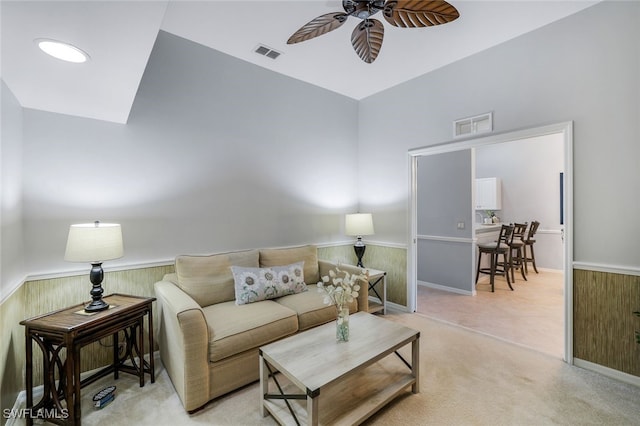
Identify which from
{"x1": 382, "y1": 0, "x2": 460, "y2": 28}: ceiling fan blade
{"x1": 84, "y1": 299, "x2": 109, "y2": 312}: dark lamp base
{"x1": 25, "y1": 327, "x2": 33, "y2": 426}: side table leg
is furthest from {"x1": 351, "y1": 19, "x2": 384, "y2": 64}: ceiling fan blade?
{"x1": 25, "y1": 327, "x2": 33, "y2": 426}: side table leg

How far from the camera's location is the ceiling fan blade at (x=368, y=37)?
1.97 meters

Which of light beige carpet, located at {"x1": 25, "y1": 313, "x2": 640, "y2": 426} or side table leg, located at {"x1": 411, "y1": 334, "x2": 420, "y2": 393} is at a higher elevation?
side table leg, located at {"x1": 411, "y1": 334, "x2": 420, "y2": 393}

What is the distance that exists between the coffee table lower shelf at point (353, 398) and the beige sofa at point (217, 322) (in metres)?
0.38

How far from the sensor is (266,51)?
9.92 feet

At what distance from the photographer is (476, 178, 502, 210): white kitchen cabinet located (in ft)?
21.6

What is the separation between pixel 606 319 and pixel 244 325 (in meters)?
2.96

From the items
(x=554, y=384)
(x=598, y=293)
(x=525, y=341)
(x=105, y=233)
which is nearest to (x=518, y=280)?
(x=525, y=341)

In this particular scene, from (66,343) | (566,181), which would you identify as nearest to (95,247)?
(66,343)

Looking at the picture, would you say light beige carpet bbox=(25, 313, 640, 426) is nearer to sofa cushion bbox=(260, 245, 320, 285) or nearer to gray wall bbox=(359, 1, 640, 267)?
gray wall bbox=(359, 1, 640, 267)

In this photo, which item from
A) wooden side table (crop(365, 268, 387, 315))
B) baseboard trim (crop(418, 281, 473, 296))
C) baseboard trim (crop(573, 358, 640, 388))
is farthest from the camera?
baseboard trim (crop(418, 281, 473, 296))

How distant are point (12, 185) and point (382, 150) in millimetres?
3780

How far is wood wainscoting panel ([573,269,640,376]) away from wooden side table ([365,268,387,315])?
1828 millimetres

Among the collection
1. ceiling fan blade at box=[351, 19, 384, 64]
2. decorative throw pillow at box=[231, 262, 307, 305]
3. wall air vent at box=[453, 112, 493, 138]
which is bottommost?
decorative throw pillow at box=[231, 262, 307, 305]

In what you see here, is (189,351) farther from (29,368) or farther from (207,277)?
(29,368)
